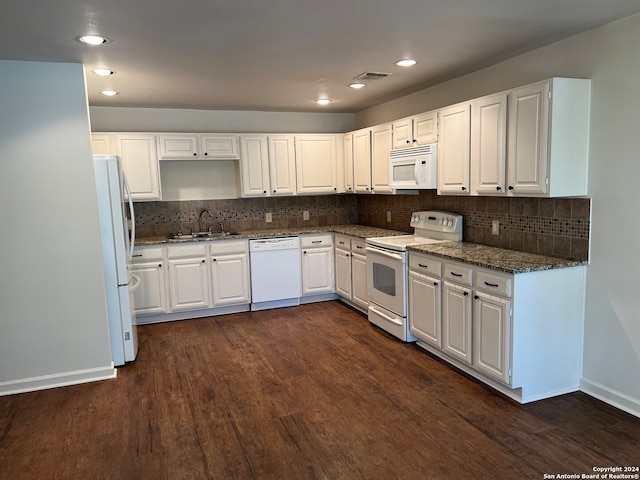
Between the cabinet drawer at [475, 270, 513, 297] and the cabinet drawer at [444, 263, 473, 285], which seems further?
the cabinet drawer at [444, 263, 473, 285]

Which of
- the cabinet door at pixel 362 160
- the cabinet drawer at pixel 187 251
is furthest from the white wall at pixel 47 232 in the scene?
the cabinet door at pixel 362 160

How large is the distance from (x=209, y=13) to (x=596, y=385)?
3.32 m

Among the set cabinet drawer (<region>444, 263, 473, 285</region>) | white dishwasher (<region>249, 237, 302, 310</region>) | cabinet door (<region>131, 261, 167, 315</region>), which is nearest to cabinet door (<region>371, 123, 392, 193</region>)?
white dishwasher (<region>249, 237, 302, 310</region>)

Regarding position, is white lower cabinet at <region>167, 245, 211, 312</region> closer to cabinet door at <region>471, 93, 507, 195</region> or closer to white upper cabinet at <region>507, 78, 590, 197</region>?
cabinet door at <region>471, 93, 507, 195</region>

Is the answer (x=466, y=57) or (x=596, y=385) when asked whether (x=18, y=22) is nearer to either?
(x=466, y=57)

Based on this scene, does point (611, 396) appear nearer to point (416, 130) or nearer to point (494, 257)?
point (494, 257)

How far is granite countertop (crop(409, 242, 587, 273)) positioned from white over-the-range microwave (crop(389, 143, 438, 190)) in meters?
0.62

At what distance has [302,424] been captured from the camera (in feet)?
9.61

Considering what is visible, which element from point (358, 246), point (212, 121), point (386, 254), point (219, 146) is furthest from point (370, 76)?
point (212, 121)

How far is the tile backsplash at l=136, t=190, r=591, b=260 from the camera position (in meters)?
3.28

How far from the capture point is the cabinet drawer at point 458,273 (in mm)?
3334

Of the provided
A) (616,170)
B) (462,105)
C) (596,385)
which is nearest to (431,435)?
(596,385)

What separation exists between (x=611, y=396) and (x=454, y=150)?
209cm

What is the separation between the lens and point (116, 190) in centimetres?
374
